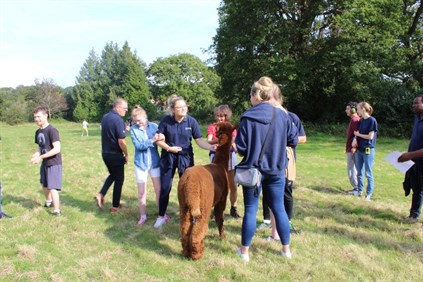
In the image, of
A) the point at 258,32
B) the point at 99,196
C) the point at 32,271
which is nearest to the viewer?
the point at 32,271

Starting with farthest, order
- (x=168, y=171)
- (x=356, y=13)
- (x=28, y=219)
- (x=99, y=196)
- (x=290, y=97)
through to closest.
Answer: (x=290, y=97)
(x=356, y=13)
(x=99, y=196)
(x=28, y=219)
(x=168, y=171)

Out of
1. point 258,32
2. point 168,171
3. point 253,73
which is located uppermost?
point 258,32

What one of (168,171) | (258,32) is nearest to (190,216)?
(168,171)

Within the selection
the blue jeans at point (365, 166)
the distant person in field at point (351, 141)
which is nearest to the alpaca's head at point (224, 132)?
the blue jeans at point (365, 166)

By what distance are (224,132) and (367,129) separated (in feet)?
13.1

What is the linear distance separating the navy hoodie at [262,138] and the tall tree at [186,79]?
55.7 meters

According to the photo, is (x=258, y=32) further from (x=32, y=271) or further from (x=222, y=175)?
(x=32, y=271)

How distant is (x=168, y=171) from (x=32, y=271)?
2.27 m

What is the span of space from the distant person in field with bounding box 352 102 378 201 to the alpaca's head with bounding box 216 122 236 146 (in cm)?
376

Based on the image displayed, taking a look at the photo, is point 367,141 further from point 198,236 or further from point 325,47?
point 325,47

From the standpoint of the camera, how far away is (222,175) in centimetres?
491

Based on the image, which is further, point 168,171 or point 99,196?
point 99,196

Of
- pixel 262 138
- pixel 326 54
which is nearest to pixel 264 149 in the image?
pixel 262 138

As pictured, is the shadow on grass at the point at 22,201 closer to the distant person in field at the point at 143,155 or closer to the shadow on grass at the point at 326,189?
the distant person in field at the point at 143,155
